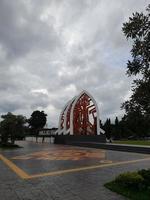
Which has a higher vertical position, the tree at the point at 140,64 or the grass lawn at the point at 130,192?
the tree at the point at 140,64

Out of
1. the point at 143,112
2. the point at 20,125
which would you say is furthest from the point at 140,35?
the point at 20,125

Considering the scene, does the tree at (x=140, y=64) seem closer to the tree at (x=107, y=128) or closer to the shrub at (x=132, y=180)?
the shrub at (x=132, y=180)

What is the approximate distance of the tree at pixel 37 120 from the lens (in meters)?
104

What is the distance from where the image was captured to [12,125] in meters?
38.8

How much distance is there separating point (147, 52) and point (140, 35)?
508 millimetres

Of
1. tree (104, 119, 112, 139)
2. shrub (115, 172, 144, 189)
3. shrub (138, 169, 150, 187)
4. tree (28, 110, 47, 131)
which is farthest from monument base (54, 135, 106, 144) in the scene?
tree (28, 110, 47, 131)

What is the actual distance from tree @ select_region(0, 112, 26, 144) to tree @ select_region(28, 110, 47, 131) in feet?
210

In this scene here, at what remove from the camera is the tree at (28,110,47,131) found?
104 m

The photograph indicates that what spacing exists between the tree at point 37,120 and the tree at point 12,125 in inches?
2520

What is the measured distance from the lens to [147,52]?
7594mm

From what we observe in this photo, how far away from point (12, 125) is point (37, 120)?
6633 centimetres

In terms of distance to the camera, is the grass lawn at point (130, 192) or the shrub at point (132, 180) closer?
the grass lawn at point (130, 192)

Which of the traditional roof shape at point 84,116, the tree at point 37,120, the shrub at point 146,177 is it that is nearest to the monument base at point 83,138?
the traditional roof shape at point 84,116

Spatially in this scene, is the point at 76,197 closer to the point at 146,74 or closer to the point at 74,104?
the point at 146,74
